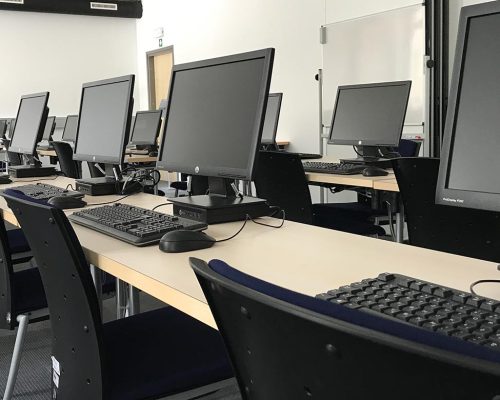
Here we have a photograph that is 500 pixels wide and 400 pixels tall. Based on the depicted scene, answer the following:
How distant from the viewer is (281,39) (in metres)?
6.72

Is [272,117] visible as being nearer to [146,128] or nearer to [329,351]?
[146,128]

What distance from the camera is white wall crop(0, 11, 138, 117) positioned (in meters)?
9.19

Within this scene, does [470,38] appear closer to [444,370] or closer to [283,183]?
[444,370]

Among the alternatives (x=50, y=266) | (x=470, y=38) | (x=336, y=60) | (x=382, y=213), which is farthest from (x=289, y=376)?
(x=336, y=60)

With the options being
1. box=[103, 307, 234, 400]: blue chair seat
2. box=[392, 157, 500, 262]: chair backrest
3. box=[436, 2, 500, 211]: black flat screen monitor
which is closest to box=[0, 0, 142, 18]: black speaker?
box=[392, 157, 500, 262]: chair backrest

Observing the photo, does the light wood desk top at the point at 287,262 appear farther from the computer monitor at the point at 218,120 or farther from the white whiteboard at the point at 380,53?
the white whiteboard at the point at 380,53

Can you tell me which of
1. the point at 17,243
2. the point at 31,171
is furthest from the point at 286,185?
the point at 31,171

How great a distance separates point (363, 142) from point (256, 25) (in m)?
4.16

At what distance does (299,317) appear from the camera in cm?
50

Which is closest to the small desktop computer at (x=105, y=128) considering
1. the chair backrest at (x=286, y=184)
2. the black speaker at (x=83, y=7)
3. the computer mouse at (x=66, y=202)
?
the computer mouse at (x=66, y=202)

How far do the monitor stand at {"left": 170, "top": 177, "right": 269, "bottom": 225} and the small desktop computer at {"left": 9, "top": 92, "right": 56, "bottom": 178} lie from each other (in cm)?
159

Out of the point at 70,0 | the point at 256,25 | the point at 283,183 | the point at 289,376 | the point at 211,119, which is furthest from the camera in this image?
the point at 70,0

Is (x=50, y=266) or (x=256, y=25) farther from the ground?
(x=256, y=25)

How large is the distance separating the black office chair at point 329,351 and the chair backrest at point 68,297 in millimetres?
624
